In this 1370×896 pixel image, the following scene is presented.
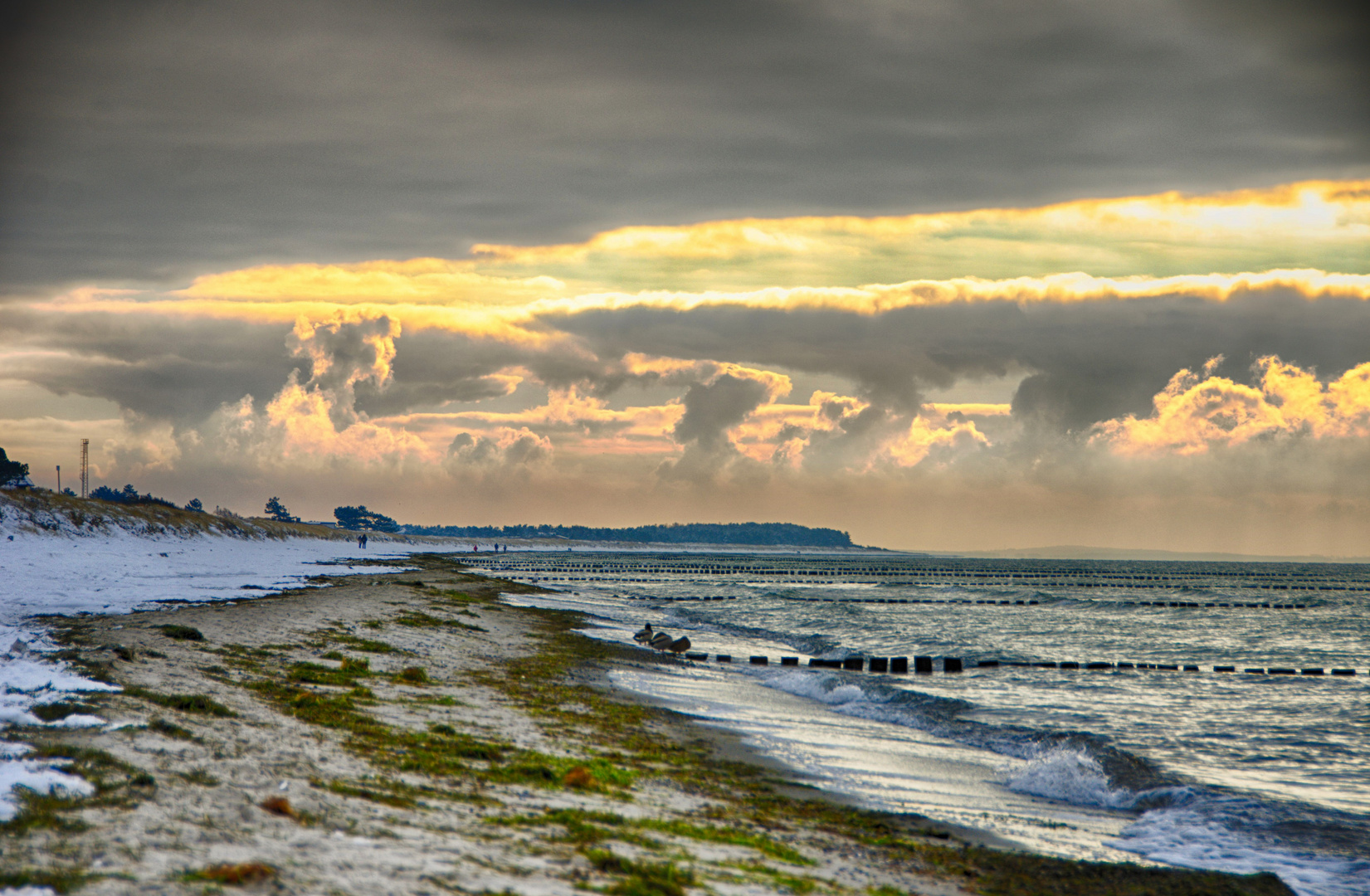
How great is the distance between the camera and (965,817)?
1367cm

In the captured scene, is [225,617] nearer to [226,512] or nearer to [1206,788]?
[1206,788]

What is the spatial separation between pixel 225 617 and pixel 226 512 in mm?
187047

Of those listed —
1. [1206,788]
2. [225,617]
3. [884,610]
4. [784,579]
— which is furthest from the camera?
[784,579]

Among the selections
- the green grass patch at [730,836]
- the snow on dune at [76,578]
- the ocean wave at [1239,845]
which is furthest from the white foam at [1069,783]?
the snow on dune at [76,578]

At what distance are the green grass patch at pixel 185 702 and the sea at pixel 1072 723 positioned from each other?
9444 millimetres

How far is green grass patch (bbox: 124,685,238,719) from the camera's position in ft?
45.8

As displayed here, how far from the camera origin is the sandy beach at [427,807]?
808 cm

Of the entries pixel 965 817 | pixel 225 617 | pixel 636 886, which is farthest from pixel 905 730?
pixel 225 617

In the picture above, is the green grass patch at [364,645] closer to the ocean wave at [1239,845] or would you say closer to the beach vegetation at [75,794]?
the beach vegetation at [75,794]

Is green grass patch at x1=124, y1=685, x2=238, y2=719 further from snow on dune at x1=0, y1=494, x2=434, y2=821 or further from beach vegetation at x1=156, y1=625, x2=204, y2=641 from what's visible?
beach vegetation at x1=156, y1=625, x2=204, y2=641

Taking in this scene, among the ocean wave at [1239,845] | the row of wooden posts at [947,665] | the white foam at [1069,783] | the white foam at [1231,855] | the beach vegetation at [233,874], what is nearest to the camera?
the beach vegetation at [233,874]

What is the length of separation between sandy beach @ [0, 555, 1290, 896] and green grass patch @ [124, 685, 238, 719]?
2.0 inches

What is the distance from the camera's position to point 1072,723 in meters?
23.5

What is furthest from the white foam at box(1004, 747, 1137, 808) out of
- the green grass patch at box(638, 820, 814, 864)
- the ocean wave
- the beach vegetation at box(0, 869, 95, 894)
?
the beach vegetation at box(0, 869, 95, 894)
